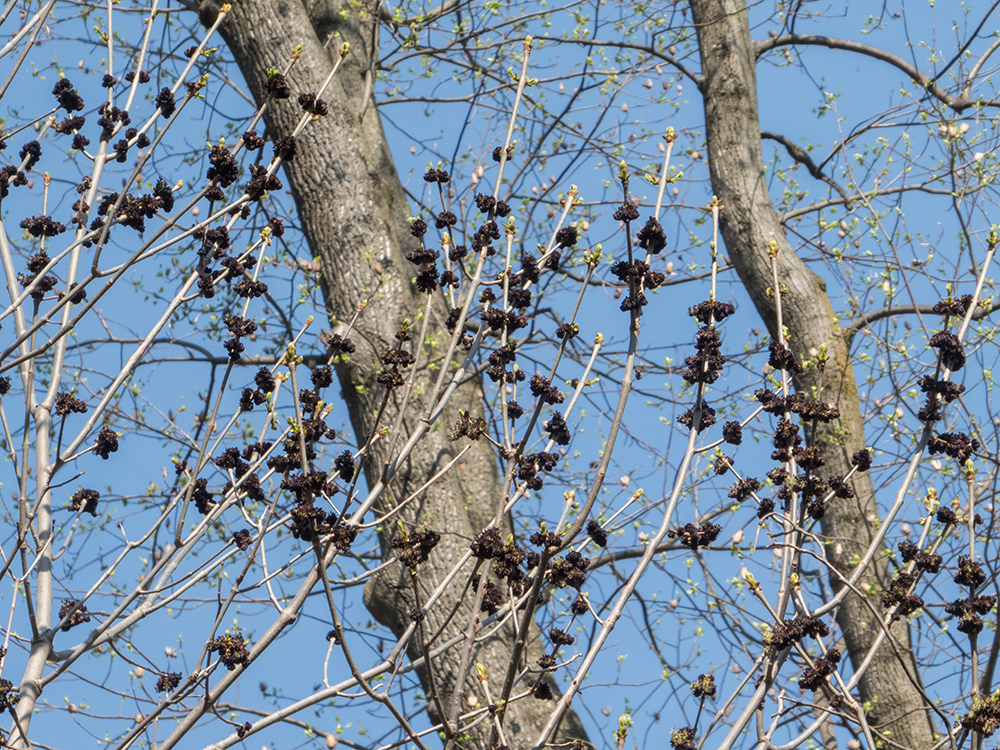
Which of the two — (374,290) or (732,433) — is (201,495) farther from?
(374,290)

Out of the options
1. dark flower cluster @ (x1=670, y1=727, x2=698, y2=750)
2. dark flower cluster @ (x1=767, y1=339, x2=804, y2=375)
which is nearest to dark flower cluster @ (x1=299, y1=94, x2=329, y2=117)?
dark flower cluster @ (x1=767, y1=339, x2=804, y2=375)

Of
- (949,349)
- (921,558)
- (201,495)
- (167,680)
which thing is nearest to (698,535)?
(921,558)

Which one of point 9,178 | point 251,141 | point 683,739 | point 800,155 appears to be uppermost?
point 800,155

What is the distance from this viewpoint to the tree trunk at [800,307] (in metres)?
5.30

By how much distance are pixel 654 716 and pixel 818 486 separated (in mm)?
4232

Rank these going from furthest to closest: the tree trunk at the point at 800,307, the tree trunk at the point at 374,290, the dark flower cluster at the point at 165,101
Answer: the tree trunk at the point at 800,307, the tree trunk at the point at 374,290, the dark flower cluster at the point at 165,101

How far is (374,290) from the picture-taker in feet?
17.0

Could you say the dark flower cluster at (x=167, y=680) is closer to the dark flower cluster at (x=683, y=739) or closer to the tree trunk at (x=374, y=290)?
the dark flower cluster at (x=683, y=739)

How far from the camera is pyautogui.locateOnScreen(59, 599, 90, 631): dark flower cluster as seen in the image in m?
2.70

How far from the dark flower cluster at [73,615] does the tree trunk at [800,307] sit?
146 inches

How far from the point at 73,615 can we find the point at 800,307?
484 cm

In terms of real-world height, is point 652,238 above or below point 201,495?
above

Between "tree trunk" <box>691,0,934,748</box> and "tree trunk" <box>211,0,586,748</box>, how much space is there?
1.99 m

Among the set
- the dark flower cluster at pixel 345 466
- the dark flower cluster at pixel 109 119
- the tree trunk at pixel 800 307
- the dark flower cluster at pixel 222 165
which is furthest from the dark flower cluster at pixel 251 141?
the tree trunk at pixel 800 307
